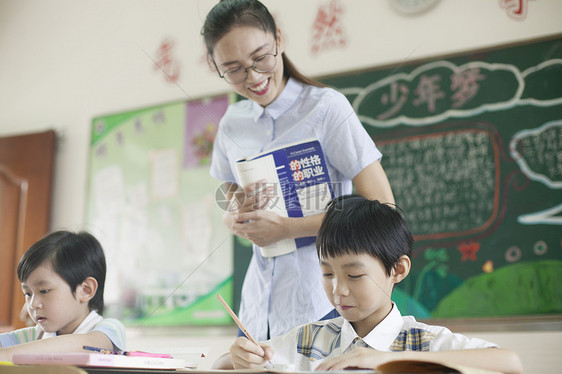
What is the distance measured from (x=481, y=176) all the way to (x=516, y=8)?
0.67 m

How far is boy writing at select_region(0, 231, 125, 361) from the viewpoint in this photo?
1279mm

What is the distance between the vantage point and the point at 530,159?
2113 millimetres

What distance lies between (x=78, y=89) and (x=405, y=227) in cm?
268

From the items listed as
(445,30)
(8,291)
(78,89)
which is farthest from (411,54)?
(8,291)

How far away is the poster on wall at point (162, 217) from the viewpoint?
Answer: 2.69m

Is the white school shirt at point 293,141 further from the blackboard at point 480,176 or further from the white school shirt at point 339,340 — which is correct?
the blackboard at point 480,176

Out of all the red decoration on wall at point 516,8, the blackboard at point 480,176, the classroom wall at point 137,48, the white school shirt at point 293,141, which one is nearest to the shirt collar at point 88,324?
the white school shirt at point 293,141

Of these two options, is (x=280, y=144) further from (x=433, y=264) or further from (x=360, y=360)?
(x=433, y=264)

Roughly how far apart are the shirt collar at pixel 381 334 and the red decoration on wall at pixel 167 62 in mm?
2259

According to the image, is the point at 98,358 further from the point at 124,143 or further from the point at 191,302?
the point at 124,143

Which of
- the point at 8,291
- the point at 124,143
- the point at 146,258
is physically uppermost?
the point at 124,143

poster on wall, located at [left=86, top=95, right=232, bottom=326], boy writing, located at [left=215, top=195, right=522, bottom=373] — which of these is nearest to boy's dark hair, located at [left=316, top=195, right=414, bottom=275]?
boy writing, located at [left=215, top=195, right=522, bottom=373]

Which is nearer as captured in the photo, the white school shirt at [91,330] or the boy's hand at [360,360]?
the boy's hand at [360,360]

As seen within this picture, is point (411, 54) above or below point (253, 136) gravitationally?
above
